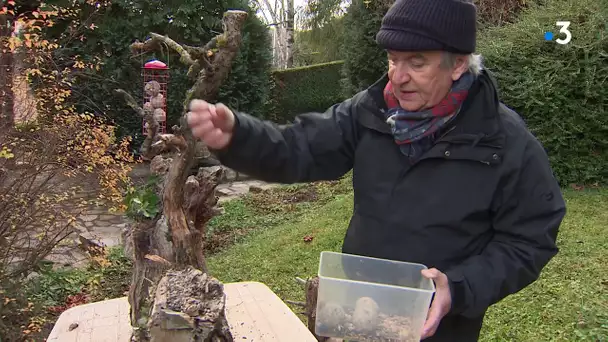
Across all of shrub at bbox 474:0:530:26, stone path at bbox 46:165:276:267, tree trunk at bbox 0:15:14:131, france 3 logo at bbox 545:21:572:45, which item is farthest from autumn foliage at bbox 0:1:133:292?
shrub at bbox 474:0:530:26

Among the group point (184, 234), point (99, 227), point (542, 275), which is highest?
point (184, 234)

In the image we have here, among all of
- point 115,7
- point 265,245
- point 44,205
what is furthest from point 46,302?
point 115,7

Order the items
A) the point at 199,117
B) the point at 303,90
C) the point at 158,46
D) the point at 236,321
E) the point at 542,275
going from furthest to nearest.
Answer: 1. the point at 303,90
2. the point at 542,275
3. the point at 236,321
4. the point at 158,46
5. the point at 199,117

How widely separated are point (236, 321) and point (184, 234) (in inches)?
27.2

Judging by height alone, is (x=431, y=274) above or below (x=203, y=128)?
below

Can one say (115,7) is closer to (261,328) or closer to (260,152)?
(261,328)

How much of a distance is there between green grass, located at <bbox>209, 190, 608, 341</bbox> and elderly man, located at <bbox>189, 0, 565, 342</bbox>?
239cm

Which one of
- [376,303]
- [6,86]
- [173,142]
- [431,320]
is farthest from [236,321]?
[6,86]

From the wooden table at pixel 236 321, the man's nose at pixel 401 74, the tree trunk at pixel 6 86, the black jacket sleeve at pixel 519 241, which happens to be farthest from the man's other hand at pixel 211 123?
the tree trunk at pixel 6 86

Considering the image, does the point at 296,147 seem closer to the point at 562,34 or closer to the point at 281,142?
the point at 281,142

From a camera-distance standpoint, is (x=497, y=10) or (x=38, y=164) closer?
(x=38, y=164)

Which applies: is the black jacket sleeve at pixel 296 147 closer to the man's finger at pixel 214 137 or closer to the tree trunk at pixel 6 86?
the man's finger at pixel 214 137

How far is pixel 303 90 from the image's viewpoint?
555 inches

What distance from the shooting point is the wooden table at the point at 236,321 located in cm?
265
